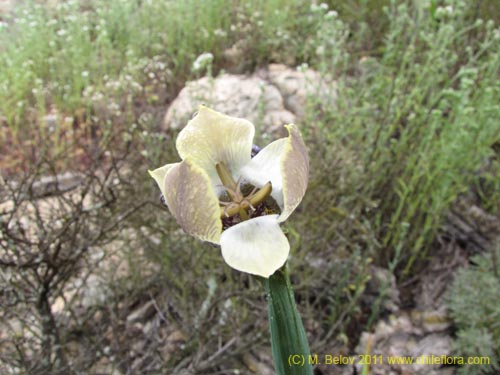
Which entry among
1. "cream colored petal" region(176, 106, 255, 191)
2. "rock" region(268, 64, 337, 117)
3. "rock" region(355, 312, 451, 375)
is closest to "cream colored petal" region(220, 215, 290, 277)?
"cream colored petal" region(176, 106, 255, 191)

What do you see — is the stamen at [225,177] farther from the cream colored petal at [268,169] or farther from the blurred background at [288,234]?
the blurred background at [288,234]

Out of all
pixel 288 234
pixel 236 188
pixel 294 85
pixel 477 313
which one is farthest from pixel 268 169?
pixel 294 85

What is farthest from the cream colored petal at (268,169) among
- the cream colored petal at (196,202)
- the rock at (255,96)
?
the rock at (255,96)

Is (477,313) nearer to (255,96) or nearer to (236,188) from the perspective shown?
(236,188)

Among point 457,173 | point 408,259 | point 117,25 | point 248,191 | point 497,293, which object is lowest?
point 408,259

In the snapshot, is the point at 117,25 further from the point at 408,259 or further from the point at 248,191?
the point at 248,191

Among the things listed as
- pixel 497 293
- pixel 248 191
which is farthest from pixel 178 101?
pixel 248 191
